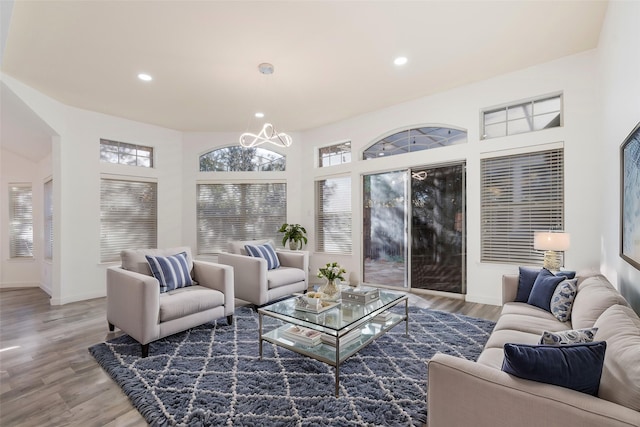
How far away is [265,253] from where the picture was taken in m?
4.47

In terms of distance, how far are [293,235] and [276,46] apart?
11.4ft

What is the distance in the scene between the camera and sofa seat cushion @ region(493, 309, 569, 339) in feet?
7.09

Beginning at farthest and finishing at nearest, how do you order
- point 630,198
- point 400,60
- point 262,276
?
point 262,276 < point 400,60 < point 630,198

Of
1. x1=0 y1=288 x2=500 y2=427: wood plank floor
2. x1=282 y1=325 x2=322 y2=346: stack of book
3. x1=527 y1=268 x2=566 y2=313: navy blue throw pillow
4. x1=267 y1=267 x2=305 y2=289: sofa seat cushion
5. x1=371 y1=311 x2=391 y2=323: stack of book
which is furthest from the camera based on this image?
x1=267 y1=267 x2=305 y2=289: sofa seat cushion

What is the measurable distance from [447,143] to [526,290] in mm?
2438

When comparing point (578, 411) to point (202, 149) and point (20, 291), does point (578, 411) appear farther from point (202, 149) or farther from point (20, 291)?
point (20, 291)

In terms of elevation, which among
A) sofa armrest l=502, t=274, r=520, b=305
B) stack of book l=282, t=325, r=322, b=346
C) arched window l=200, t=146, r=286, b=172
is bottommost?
stack of book l=282, t=325, r=322, b=346

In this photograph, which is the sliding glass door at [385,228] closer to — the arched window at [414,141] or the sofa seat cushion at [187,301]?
the arched window at [414,141]

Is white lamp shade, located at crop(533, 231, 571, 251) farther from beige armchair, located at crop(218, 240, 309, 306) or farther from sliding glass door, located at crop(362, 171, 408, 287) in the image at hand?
beige armchair, located at crop(218, 240, 309, 306)

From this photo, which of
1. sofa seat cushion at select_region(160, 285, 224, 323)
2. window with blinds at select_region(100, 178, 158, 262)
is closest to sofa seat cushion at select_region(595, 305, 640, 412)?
sofa seat cushion at select_region(160, 285, 224, 323)

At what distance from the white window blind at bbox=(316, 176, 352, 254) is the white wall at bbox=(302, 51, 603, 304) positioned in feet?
0.60

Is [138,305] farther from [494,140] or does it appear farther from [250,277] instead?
[494,140]

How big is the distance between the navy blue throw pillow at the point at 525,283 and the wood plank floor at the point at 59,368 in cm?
81

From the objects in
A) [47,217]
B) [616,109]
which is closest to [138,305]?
[47,217]
